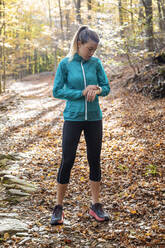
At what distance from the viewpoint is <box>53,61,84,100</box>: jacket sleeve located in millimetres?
2970

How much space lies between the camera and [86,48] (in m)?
2.97

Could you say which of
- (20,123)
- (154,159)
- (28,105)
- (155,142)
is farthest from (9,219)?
(28,105)

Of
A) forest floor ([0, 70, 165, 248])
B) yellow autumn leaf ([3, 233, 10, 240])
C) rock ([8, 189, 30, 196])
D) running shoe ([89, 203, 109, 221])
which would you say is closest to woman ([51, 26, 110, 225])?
running shoe ([89, 203, 109, 221])

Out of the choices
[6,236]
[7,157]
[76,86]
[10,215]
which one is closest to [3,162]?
[7,157]

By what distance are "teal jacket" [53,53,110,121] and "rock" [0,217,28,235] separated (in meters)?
1.49

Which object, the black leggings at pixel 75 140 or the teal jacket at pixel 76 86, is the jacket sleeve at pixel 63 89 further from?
the black leggings at pixel 75 140

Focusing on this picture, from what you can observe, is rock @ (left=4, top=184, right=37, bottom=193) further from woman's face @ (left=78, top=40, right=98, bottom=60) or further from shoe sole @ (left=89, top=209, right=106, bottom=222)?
woman's face @ (left=78, top=40, right=98, bottom=60)

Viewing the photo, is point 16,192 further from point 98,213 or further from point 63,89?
point 63,89

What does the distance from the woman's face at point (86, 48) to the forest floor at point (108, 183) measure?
2.19m

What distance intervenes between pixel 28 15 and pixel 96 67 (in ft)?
125

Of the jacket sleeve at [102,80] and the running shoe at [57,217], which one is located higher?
the jacket sleeve at [102,80]

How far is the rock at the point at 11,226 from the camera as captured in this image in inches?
120

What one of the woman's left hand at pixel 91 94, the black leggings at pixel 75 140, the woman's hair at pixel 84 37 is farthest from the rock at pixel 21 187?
the woman's hair at pixel 84 37

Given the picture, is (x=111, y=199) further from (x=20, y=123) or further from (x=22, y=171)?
(x=20, y=123)
